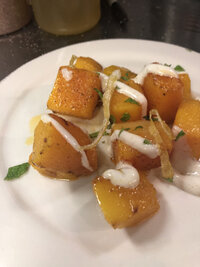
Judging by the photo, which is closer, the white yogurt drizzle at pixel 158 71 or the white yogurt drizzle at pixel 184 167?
the white yogurt drizzle at pixel 184 167


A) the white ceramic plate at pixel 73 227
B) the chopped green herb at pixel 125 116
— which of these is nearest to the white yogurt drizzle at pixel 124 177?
the white ceramic plate at pixel 73 227

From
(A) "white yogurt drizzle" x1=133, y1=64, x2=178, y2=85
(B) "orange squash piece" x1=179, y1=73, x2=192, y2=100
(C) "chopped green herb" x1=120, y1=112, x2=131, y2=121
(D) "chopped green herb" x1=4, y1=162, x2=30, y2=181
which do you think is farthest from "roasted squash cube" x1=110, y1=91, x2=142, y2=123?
(D) "chopped green herb" x1=4, y1=162, x2=30, y2=181

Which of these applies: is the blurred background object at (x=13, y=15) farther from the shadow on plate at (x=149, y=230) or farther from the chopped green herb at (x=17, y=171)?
the shadow on plate at (x=149, y=230)

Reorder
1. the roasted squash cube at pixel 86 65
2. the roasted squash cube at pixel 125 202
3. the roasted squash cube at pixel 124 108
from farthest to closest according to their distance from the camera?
the roasted squash cube at pixel 86 65 → the roasted squash cube at pixel 124 108 → the roasted squash cube at pixel 125 202

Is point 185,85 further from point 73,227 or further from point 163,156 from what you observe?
point 73,227

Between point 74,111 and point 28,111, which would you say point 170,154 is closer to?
point 74,111

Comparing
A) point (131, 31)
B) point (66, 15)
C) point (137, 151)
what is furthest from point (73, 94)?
point (131, 31)

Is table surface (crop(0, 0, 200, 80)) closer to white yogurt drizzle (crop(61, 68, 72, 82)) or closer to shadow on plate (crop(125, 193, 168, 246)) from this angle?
white yogurt drizzle (crop(61, 68, 72, 82))
